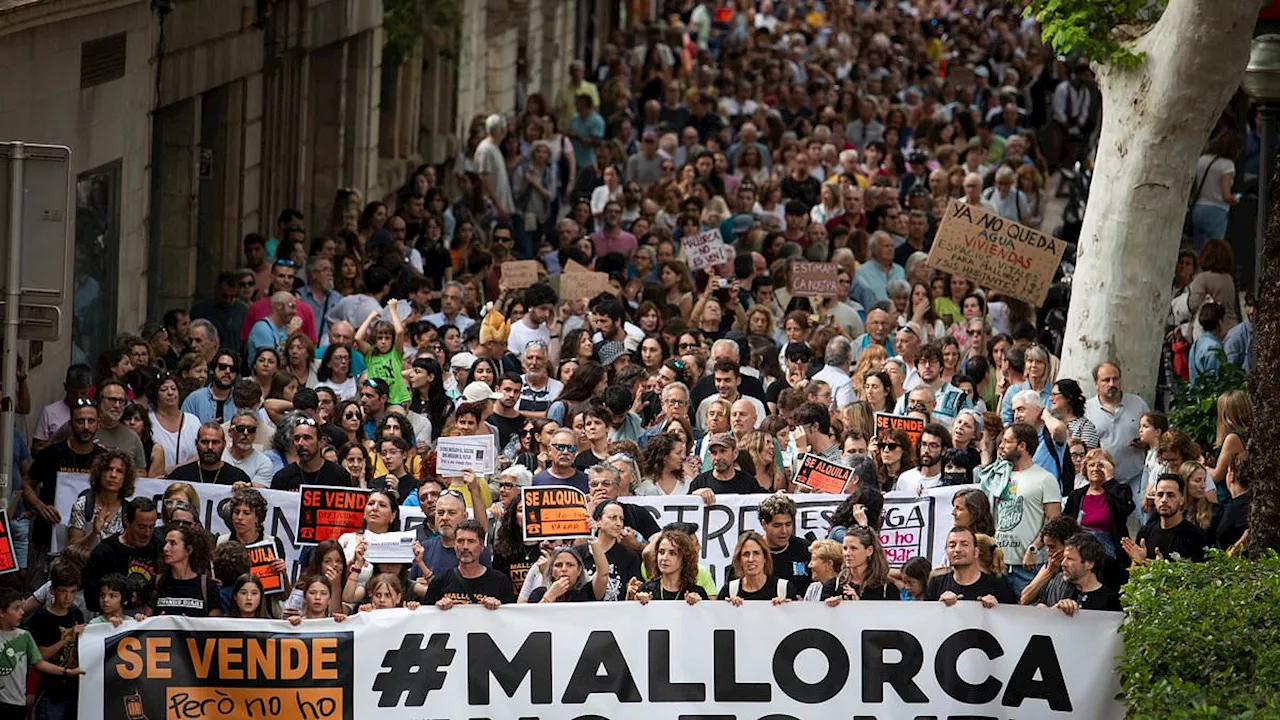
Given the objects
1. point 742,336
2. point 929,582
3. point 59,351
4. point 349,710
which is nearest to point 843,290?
point 742,336

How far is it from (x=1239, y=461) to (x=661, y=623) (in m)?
3.80

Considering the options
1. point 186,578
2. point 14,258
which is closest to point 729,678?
point 186,578

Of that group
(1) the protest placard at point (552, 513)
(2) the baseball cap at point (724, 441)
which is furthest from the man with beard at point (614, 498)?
(2) the baseball cap at point (724, 441)

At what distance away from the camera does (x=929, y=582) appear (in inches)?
480

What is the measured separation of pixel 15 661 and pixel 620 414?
15.8 ft

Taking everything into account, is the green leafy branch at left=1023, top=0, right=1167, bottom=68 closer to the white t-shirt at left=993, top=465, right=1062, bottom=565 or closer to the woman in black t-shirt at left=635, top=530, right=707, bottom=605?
the white t-shirt at left=993, top=465, right=1062, bottom=565

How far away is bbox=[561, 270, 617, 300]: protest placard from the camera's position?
19.1 meters

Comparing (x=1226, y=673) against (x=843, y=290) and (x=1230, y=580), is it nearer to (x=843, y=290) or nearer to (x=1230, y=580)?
(x=1230, y=580)

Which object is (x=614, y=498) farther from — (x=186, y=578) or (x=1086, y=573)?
(x=1086, y=573)

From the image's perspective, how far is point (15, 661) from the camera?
37.2 ft

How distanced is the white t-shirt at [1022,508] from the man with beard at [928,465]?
1.67ft

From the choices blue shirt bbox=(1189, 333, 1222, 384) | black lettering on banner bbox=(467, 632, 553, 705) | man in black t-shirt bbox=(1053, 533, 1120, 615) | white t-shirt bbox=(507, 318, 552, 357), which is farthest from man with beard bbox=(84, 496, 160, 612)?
blue shirt bbox=(1189, 333, 1222, 384)

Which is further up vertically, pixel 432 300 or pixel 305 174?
pixel 305 174

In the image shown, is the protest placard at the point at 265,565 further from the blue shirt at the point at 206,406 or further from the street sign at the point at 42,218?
the blue shirt at the point at 206,406
